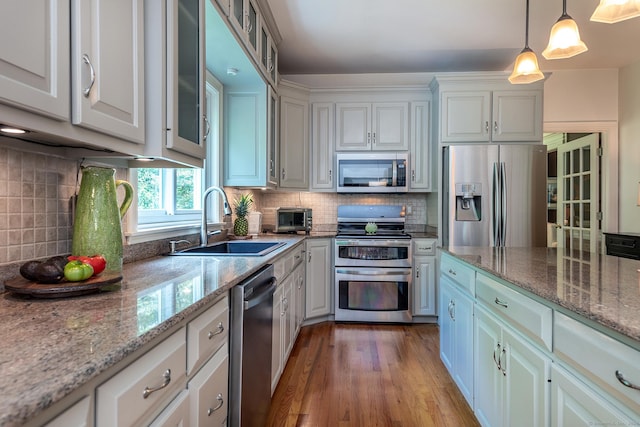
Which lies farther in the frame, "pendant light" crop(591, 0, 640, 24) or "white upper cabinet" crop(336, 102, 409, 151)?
"white upper cabinet" crop(336, 102, 409, 151)

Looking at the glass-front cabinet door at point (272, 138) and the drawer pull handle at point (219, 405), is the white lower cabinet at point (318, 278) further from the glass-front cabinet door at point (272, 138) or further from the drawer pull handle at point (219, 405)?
the drawer pull handle at point (219, 405)

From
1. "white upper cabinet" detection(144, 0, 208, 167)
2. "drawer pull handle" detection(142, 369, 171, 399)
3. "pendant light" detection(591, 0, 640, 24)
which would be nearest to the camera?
"drawer pull handle" detection(142, 369, 171, 399)

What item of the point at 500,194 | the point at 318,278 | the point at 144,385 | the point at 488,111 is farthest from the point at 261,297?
the point at 488,111

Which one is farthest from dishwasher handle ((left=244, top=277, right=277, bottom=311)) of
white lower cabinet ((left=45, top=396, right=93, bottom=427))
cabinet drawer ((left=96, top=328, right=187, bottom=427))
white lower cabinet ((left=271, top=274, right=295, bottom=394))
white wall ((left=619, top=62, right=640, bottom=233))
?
white wall ((left=619, top=62, right=640, bottom=233))

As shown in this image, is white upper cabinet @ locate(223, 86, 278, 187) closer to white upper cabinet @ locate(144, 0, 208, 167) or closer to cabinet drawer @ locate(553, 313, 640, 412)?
white upper cabinet @ locate(144, 0, 208, 167)

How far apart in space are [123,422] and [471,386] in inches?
67.2

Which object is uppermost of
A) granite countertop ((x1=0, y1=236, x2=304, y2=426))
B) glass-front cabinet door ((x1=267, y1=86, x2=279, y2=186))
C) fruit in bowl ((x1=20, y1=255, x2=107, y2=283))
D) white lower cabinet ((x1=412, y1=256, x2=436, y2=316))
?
glass-front cabinet door ((x1=267, y1=86, x2=279, y2=186))

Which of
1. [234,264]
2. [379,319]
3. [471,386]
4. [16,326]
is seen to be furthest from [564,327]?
[379,319]

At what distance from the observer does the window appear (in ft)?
6.81

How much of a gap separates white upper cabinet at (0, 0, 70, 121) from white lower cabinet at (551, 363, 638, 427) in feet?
5.01

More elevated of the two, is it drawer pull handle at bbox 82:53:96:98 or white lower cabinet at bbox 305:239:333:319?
drawer pull handle at bbox 82:53:96:98

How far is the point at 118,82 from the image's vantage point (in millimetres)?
1139

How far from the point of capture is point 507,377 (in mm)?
1419

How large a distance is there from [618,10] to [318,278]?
110 inches
